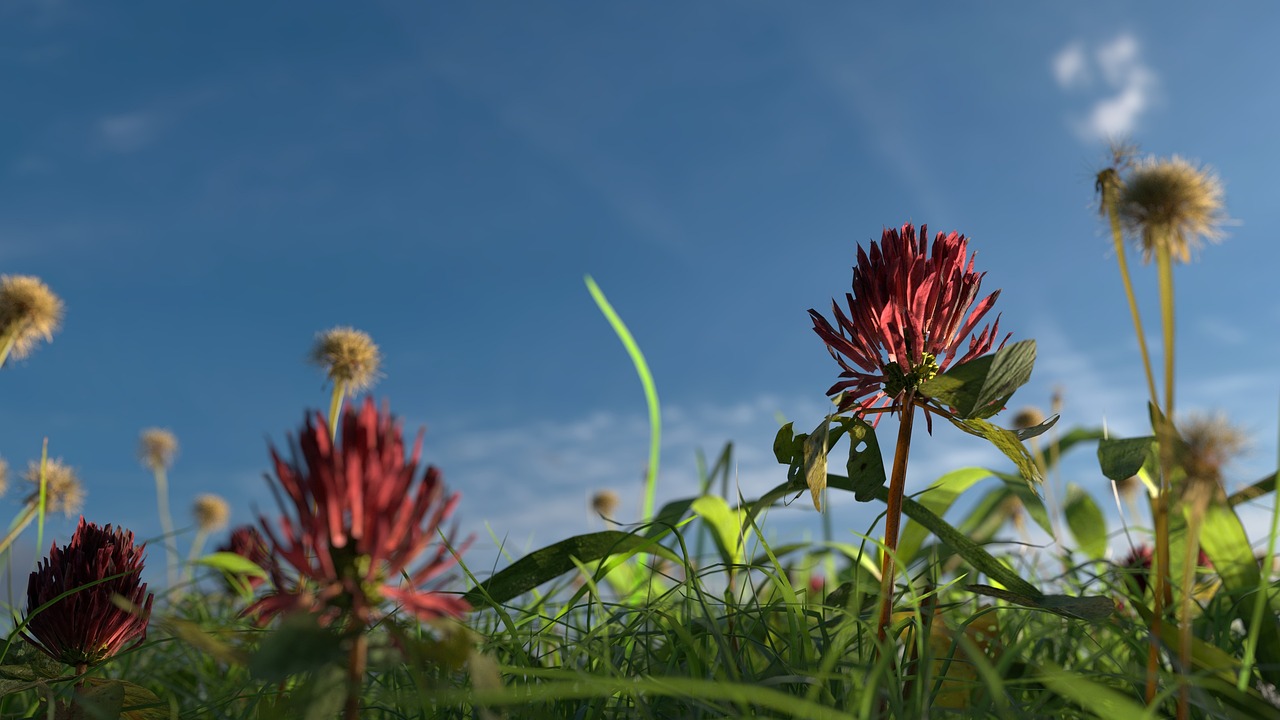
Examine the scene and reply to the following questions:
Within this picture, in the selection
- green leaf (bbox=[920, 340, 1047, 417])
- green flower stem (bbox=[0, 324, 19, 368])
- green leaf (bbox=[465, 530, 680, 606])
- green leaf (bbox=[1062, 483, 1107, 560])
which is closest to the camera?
green leaf (bbox=[920, 340, 1047, 417])

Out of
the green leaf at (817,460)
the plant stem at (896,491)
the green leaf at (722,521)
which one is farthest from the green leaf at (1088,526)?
the green leaf at (817,460)

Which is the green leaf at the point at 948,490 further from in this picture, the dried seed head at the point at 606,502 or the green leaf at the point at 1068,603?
the dried seed head at the point at 606,502

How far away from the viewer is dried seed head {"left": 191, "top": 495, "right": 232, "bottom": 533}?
579 centimetres

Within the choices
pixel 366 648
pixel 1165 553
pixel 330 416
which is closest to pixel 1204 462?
pixel 1165 553

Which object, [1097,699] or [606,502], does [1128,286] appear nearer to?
[1097,699]

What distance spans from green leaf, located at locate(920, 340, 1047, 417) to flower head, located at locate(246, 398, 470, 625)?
2.63 ft

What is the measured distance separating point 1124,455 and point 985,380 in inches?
18.2

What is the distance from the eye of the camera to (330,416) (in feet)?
8.05

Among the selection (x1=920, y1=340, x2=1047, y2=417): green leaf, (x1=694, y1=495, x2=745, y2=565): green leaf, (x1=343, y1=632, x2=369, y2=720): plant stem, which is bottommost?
(x1=343, y1=632, x2=369, y2=720): plant stem

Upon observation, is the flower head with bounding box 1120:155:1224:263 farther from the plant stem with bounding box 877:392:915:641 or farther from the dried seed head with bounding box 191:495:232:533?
the dried seed head with bounding box 191:495:232:533

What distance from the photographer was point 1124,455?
5.03 feet

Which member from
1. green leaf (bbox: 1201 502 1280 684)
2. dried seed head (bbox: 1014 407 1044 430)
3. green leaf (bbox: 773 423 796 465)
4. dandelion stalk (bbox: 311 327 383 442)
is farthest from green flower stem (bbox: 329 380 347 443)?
dried seed head (bbox: 1014 407 1044 430)

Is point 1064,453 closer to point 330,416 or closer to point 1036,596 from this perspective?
point 1036,596

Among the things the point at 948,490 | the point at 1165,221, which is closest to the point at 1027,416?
the point at 948,490
